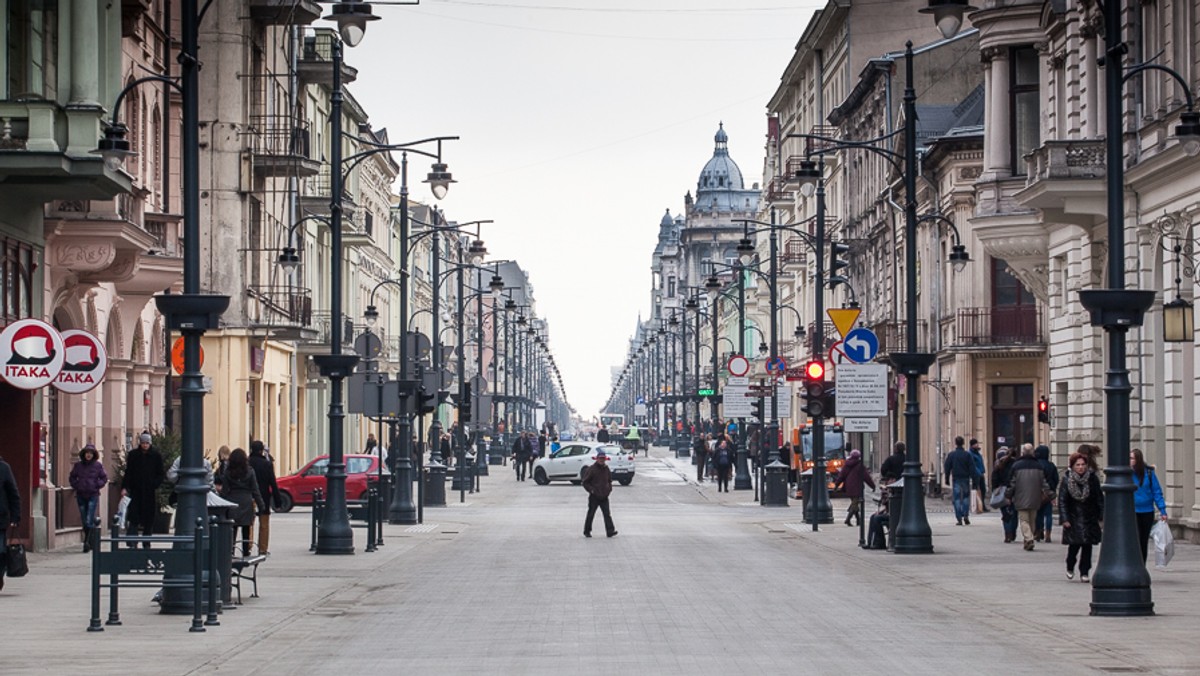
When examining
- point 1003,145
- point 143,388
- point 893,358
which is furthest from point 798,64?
point 893,358

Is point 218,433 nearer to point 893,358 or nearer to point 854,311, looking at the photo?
point 854,311

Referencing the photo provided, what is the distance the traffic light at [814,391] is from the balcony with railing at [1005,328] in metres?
17.0

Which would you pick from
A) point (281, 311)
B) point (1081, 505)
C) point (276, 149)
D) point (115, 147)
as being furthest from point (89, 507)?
point (276, 149)

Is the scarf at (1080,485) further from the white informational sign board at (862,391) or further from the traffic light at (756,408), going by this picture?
the traffic light at (756,408)

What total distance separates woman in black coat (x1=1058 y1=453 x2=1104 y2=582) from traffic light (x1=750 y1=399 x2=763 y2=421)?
30.0 metres

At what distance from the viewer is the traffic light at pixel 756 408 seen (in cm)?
5378

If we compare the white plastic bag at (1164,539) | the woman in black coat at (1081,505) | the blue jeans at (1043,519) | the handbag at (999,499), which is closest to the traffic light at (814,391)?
the blue jeans at (1043,519)

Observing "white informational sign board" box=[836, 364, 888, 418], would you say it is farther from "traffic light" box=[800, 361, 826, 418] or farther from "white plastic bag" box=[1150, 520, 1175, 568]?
"white plastic bag" box=[1150, 520, 1175, 568]

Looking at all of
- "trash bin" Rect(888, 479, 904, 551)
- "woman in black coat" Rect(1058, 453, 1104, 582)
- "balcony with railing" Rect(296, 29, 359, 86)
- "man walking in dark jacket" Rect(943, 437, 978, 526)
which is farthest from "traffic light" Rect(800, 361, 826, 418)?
"balcony with railing" Rect(296, 29, 359, 86)

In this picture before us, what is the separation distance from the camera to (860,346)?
33125 millimetres

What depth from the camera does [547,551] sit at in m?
32.1

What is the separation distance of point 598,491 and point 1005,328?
21.5 m

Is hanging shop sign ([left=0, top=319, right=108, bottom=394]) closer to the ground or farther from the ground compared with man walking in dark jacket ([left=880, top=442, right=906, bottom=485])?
farther from the ground

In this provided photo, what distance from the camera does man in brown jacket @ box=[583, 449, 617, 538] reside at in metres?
36.3
